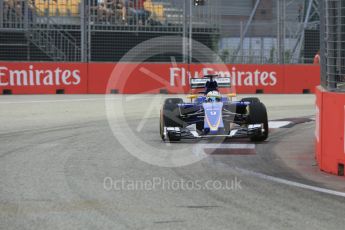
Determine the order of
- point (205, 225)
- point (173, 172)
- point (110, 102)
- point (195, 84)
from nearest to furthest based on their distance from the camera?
point (205, 225) < point (173, 172) < point (195, 84) < point (110, 102)

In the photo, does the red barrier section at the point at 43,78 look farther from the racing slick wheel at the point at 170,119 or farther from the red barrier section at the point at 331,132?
the red barrier section at the point at 331,132

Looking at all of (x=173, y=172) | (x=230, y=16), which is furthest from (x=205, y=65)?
(x=173, y=172)

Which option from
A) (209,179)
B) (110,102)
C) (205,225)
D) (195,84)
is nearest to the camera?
(205,225)

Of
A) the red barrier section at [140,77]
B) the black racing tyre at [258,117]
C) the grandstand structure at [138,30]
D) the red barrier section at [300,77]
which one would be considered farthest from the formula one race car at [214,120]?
the red barrier section at [300,77]

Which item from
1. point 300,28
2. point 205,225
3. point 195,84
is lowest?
point 205,225

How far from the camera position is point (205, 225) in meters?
5.42

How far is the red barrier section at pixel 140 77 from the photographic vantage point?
77.2ft

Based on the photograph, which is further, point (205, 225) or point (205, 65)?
point (205, 65)

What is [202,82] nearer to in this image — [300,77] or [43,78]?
[43,78]

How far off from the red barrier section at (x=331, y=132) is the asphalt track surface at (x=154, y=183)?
21cm

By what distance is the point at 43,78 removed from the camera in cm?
2366

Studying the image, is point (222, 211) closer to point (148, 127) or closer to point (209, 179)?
point (209, 179)

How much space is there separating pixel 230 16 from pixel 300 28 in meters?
2.84

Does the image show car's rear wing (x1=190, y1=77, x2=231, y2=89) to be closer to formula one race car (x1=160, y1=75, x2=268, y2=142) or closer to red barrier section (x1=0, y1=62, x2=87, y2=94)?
formula one race car (x1=160, y1=75, x2=268, y2=142)
